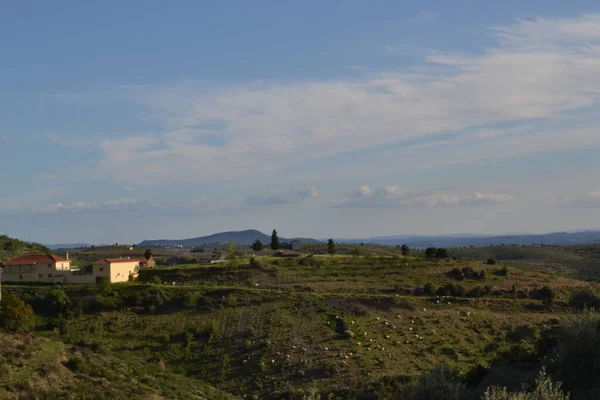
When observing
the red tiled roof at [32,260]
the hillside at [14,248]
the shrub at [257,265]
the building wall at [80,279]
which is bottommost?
the building wall at [80,279]

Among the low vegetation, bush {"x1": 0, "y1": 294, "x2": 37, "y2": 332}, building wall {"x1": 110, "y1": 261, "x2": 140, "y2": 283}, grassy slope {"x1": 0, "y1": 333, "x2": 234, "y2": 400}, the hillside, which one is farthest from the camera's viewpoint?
the hillside

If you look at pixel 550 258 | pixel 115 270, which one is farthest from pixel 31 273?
pixel 550 258

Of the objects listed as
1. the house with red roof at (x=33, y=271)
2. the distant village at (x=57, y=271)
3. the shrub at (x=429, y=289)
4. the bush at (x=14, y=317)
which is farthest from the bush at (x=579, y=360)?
the house with red roof at (x=33, y=271)

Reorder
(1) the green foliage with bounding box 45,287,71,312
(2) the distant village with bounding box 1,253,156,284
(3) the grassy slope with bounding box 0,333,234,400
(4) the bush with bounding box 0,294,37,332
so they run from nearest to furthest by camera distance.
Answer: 1. (3) the grassy slope with bounding box 0,333,234,400
2. (4) the bush with bounding box 0,294,37,332
3. (1) the green foliage with bounding box 45,287,71,312
4. (2) the distant village with bounding box 1,253,156,284

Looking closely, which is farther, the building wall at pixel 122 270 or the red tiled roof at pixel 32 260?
the red tiled roof at pixel 32 260

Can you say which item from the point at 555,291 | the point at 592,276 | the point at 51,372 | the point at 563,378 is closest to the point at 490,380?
the point at 563,378

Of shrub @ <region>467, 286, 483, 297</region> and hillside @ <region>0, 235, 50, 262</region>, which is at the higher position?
hillside @ <region>0, 235, 50, 262</region>

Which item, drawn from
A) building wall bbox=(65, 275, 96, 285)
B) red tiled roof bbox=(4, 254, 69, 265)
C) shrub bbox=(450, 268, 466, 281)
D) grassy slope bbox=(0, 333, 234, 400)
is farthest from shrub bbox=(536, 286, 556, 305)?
red tiled roof bbox=(4, 254, 69, 265)

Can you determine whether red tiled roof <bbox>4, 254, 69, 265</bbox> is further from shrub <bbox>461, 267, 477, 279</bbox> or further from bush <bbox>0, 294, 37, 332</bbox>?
shrub <bbox>461, 267, 477, 279</bbox>

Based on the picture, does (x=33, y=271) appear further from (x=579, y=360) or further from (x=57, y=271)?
(x=579, y=360)

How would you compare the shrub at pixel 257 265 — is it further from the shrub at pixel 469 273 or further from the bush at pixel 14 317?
the bush at pixel 14 317

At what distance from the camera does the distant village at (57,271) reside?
74.8 metres

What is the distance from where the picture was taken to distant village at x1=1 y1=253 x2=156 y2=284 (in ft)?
245

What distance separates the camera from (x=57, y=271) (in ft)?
253
